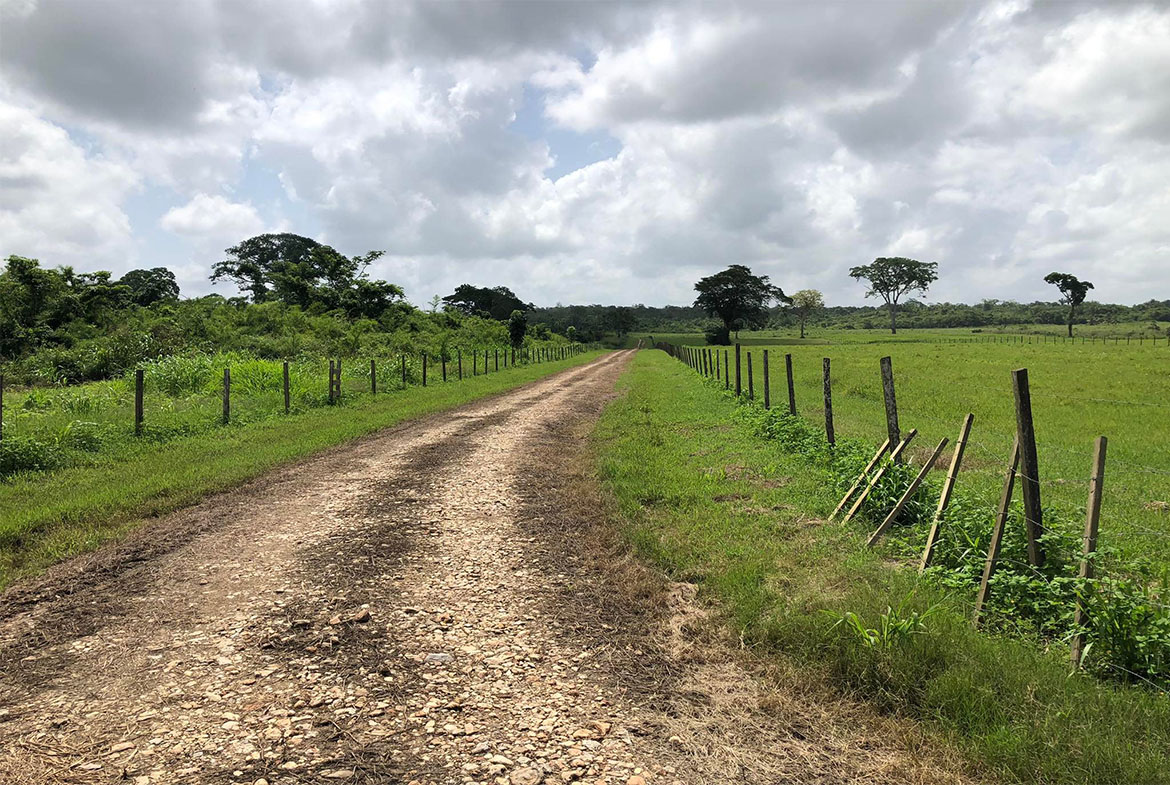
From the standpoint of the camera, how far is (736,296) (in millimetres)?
103875

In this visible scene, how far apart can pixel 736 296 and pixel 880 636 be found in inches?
4074

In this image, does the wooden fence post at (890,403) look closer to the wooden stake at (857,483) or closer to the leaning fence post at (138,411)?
the wooden stake at (857,483)

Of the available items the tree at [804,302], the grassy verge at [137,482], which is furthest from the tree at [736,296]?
the grassy verge at [137,482]

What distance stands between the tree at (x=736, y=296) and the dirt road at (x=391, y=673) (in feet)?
329

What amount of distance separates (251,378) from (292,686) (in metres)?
18.4

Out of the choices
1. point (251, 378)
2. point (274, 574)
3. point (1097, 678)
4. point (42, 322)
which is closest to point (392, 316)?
point (42, 322)

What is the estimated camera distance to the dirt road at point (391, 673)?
134 inches

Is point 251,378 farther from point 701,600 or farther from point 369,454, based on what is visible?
point 701,600

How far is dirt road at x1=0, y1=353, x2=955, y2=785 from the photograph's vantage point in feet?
11.2

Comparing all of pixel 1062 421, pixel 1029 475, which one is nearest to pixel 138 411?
pixel 1029 475

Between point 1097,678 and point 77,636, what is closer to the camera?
point 1097,678

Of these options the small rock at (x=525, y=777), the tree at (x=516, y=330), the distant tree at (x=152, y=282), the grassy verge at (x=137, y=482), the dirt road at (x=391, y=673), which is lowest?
Result: the small rock at (x=525, y=777)

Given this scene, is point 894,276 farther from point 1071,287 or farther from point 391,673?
point 391,673

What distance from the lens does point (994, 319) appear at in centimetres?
13950
